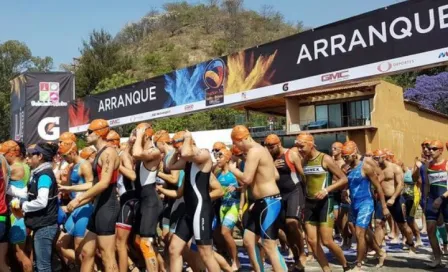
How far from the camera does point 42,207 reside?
573 cm

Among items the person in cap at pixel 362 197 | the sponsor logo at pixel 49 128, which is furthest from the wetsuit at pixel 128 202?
the sponsor logo at pixel 49 128

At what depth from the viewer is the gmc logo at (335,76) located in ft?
30.9

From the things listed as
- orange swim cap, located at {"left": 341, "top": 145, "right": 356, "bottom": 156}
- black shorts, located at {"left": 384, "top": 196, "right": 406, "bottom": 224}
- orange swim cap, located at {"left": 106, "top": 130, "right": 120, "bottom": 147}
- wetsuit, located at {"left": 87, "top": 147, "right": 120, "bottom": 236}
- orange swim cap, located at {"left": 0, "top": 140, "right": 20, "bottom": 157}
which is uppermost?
orange swim cap, located at {"left": 106, "top": 130, "right": 120, "bottom": 147}

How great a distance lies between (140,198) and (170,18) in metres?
101

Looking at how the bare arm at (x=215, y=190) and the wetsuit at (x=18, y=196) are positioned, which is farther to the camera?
the bare arm at (x=215, y=190)

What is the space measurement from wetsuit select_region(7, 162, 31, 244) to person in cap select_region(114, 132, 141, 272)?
115 centimetres

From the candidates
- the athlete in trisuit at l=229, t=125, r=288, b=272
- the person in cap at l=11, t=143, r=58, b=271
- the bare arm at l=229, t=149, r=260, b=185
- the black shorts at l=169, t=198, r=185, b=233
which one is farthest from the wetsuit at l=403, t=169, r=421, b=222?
the person in cap at l=11, t=143, r=58, b=271

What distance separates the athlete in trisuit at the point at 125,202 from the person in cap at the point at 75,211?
41 cm

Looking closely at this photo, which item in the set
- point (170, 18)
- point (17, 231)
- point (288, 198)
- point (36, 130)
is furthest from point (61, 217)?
point (170, 18)

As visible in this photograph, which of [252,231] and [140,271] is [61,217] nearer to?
[140,271]

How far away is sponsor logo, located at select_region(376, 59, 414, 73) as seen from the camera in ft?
28.2

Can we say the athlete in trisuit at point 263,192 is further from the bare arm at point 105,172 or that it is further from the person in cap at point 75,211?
the person in cap at point 75,211

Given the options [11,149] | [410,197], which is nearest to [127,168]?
[11,149]

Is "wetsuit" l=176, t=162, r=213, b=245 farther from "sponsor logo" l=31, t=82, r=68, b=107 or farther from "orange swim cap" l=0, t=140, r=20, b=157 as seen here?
"sponsor logo" l=31, t=82, r=68, b=107
